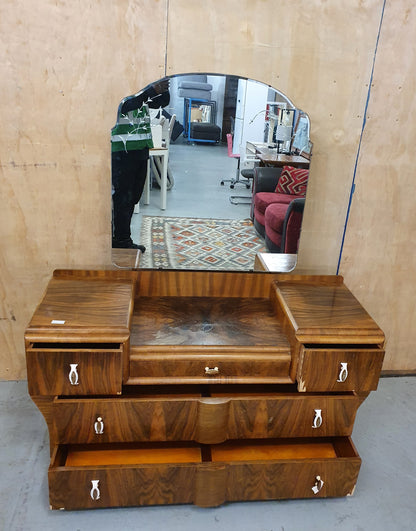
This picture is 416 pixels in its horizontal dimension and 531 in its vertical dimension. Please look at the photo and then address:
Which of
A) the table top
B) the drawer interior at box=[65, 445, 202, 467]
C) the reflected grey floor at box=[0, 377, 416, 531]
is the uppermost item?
the table top

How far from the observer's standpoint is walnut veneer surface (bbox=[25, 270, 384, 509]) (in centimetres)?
153

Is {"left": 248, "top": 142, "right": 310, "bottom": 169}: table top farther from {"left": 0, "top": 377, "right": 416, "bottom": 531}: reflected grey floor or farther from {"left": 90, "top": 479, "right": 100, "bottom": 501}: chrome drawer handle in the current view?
{"left": 90, "top": 479, "right": 100, "bottom": 501}: chrome drawer handle

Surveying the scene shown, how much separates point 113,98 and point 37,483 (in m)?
1.41

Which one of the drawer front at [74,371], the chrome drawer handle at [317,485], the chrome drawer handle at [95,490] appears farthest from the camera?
the chrome drawer handle at [317,485]

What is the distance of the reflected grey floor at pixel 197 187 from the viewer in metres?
1.84

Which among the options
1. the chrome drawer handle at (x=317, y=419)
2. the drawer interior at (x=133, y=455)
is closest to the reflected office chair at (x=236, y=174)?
the chrome drawer handle at (x=317, y=419)

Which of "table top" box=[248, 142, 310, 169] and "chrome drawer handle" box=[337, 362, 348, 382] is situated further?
"table top" box=[248, 142, 310, 169]

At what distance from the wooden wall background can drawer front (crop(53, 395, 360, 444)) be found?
62 cm

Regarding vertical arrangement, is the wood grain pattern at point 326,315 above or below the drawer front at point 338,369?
above

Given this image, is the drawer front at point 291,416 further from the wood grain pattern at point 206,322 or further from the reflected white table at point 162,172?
the reflected white table at point 162,172

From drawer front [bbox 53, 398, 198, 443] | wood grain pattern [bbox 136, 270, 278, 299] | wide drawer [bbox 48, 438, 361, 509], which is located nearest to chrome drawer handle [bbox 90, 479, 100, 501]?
wide drawer [bbox 48, 438, 361, 509]

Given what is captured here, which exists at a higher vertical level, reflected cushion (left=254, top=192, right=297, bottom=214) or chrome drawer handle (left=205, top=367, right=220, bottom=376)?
reflected cushion (left=254, top=192, right=297, bottom=214)

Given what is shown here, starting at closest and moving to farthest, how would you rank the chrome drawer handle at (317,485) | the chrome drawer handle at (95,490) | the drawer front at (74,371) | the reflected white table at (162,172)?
1. the drawer front at (74,371)
2. the chrome drawer handle at (95,490)
3. the chrome drawer handle at (317,485)
4. the reflected white table at (162,172)

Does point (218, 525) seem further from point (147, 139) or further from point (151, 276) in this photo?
point (147, 139)
